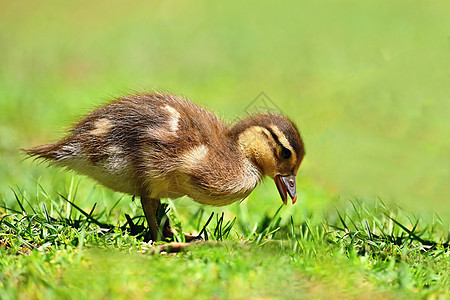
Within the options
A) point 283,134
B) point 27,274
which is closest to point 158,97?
point 283,134

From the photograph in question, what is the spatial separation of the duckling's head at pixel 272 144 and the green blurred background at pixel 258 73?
0.71 metres

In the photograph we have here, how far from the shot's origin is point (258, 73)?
13633mm

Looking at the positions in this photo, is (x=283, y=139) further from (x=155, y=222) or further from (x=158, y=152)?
(x=155, y=222)

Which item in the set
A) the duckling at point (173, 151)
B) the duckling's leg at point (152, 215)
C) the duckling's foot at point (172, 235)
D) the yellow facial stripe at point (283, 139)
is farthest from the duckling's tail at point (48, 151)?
the yellow facial stripe at point (283, 139)

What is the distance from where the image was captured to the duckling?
4.71 metres

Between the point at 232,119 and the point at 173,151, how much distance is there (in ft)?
4.36

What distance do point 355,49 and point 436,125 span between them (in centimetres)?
536

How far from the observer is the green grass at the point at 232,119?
3.71 m

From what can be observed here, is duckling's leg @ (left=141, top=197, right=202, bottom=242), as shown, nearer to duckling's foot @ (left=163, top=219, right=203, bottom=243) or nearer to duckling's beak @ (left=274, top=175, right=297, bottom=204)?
duckling's foot @ (left=163, top=219, right=203, bottom=243)

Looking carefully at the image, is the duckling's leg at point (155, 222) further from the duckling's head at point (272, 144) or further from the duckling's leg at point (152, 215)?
the duckling's head at point (272, 144)

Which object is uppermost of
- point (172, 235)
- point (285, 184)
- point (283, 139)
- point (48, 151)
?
point (283, 139)

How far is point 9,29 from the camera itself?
638 inches

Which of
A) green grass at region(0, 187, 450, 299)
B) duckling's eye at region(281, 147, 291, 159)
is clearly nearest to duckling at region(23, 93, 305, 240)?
duckling's eye at region(281, 147, 291, 159)

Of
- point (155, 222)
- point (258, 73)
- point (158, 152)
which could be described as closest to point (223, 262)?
point (155, 222)
